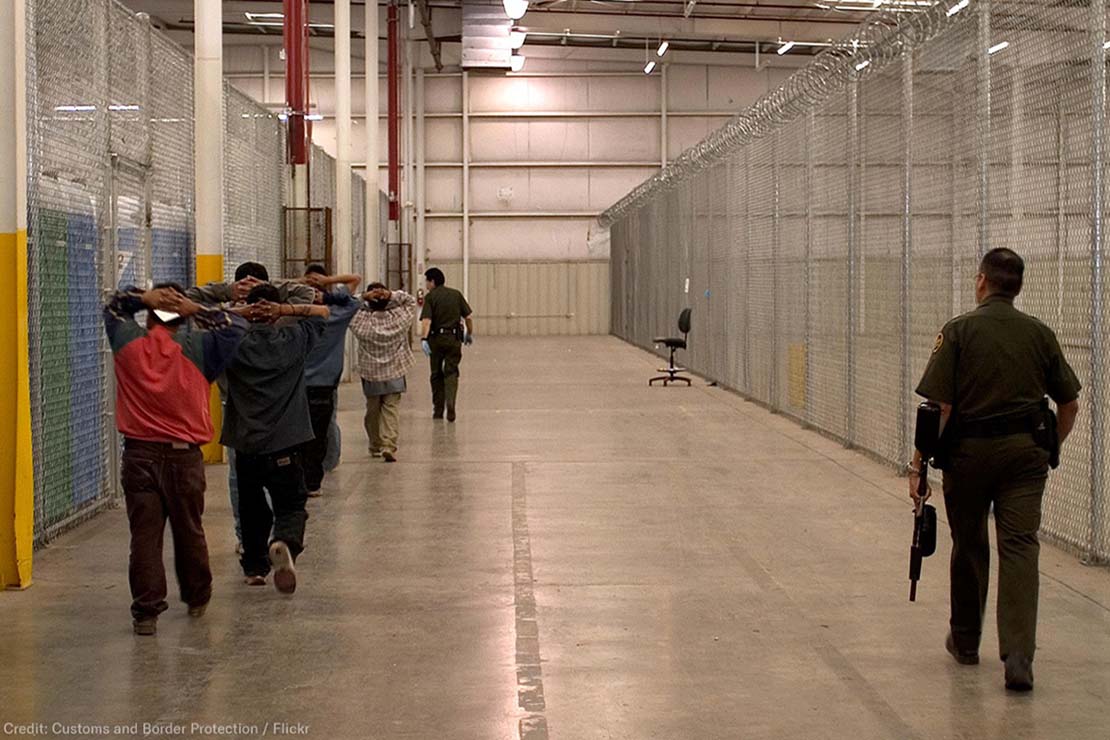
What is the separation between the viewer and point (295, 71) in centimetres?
1625

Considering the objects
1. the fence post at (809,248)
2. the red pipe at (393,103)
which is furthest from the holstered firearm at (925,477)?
the red pipe at (393,103)

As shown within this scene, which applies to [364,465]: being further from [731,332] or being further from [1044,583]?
[731,332]

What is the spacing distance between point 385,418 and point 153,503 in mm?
6046

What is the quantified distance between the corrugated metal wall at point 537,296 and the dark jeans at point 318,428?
28.6 metres

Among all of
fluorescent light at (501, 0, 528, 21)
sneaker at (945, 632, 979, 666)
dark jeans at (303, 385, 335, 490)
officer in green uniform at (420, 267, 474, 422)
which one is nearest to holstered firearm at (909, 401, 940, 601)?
sneaker at (945, 632, 979, 666)

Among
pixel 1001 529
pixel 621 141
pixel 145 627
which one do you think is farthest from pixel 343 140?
pixel 621 141

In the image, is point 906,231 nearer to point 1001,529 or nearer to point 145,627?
point 1001,529

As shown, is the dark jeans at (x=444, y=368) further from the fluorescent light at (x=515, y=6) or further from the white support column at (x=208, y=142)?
the white support column at (x=208, y=142)

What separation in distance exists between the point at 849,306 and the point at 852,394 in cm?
79

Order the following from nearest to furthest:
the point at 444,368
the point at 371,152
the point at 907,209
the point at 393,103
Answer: the point at 907,209, the point at 444,368, the point at 371,152, the point at 393,103

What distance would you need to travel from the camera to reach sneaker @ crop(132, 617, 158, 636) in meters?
6.43

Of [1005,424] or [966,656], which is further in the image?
[966,656]

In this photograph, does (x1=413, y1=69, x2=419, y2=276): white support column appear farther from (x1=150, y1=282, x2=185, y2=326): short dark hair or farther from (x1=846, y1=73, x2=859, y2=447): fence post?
(x1=150, y1=282, x2=185, y2=326): short dark hair

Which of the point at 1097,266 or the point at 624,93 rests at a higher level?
the point at 624,93
